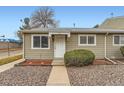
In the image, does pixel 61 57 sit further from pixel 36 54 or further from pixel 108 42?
pixel 108 42

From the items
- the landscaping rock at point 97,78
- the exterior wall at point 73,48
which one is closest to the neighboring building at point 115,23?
the exterior wall at point 73,48

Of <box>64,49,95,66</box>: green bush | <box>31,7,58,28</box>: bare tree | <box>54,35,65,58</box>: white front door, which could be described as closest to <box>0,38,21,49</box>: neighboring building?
<box>31,7,58,28</box>: bare tree

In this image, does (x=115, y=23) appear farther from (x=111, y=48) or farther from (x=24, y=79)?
(x=24, y=79)

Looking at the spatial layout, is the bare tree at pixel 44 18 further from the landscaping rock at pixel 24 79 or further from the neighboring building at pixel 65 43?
the landscaping rock at pixel 24 79

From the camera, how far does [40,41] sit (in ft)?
73.6

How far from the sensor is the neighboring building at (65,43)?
22.4 meters

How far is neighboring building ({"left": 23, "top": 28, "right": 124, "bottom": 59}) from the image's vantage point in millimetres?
22359

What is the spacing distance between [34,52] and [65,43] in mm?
2932

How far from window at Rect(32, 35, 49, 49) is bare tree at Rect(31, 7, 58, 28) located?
1168 inches

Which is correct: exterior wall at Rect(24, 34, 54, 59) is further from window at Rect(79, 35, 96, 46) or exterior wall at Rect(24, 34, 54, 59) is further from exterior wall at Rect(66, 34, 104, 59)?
window at Rect(79, 35, 96, 46)

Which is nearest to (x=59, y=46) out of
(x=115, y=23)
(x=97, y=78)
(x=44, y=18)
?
(x=97, y=78)

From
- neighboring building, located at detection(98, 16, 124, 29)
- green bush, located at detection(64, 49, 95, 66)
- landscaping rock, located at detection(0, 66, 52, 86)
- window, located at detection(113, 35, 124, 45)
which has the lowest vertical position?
landscaping rock, located at detection(0, 66, 52, 86)
